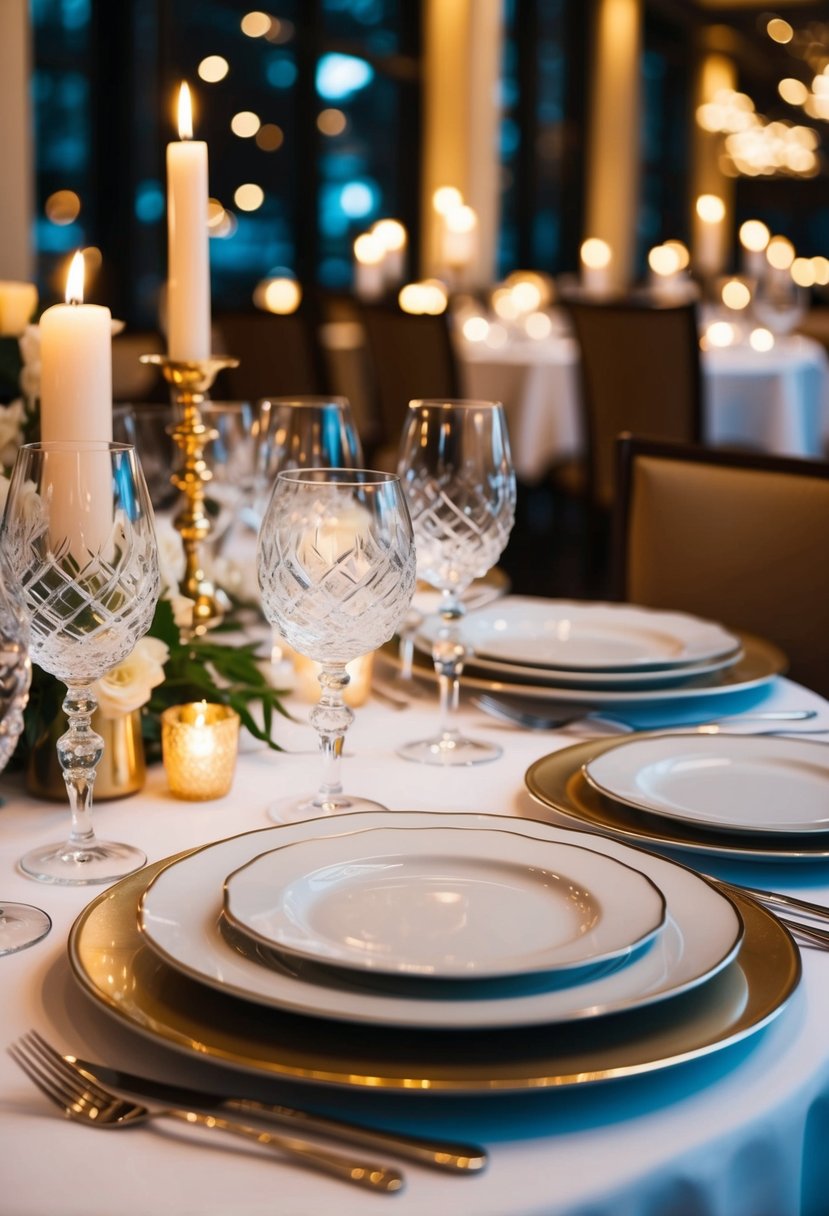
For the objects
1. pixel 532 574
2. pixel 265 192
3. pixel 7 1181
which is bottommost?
pixel 532 574

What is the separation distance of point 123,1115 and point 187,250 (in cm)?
75

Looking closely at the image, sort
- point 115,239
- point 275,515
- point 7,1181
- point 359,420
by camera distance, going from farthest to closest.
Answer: point 115,239 → point 359,420 → point 275,515 → point 7,1181

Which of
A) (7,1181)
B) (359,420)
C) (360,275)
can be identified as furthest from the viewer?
(360,275)

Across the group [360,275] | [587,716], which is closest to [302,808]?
[587,716]

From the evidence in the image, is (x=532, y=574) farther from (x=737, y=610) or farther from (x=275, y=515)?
(x=275, y=515)

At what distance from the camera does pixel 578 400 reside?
4.40 meters

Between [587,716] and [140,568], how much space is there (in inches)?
17.4

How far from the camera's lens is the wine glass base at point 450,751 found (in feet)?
3.16

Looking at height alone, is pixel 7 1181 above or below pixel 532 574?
above

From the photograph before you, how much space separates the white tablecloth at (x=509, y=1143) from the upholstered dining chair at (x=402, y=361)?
3.50m

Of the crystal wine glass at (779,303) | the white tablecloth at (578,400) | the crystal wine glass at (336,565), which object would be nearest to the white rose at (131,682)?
the crystal wine glass at (336,565)

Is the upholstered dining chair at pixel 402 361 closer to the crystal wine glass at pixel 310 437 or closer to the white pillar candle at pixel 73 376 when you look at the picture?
the crystal wine glass at pixel 310 437

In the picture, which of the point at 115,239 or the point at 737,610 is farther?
the point at 115,239

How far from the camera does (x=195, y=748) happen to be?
2.84ft
